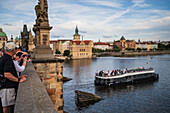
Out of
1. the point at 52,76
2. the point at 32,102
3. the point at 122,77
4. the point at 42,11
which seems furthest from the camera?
the point at 122,77

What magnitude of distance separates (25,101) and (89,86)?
101 ft

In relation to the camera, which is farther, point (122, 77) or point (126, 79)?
point (126, 79)

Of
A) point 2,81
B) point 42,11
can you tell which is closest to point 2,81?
point 2,81

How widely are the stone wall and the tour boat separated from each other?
23949 millimetres

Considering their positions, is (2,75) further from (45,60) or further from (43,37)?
(43,37)

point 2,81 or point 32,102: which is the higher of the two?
point 2,81

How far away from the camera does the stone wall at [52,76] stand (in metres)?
10.5

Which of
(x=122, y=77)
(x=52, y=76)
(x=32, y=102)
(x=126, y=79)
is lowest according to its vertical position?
(x=126, y=79)

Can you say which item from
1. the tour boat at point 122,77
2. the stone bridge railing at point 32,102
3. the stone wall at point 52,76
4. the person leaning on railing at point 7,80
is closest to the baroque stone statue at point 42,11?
the stone wall at point 52,76

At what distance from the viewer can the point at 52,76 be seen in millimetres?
10977

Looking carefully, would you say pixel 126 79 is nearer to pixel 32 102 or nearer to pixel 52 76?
pixel 52 76

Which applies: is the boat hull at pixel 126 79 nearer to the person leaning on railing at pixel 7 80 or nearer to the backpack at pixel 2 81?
the person leaning on railing at pixel 7 80

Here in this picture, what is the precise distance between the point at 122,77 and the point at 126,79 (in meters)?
1.04

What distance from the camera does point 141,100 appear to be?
2527 centimetres
